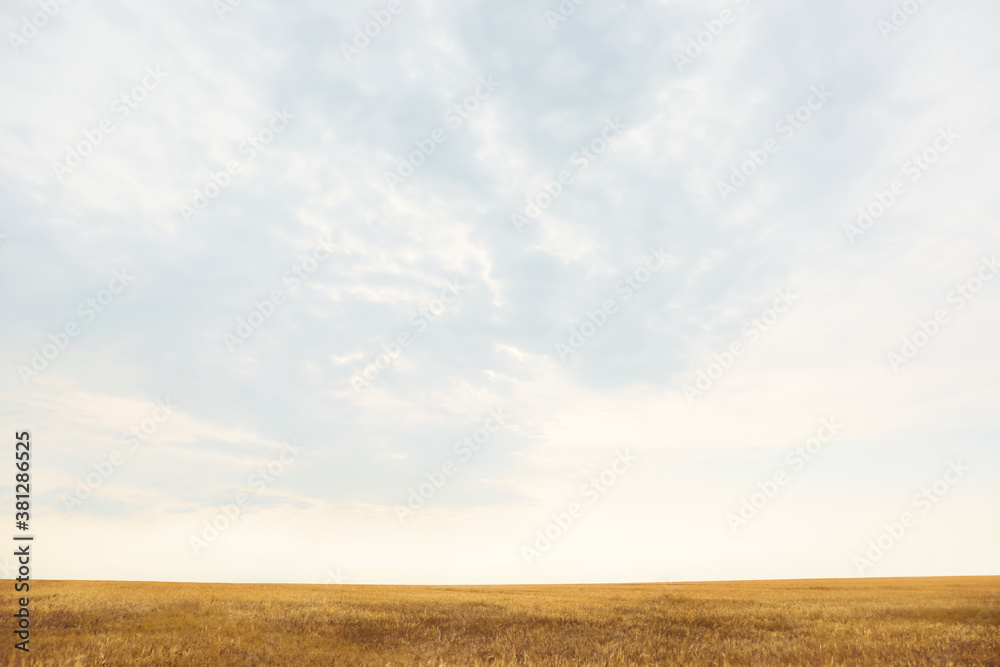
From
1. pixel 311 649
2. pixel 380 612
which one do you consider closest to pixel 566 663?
pixel 311 649

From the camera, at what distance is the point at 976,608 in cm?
2677

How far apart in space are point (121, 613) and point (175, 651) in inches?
296

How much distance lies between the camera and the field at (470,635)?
12823 millimetres

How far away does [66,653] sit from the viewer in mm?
11562

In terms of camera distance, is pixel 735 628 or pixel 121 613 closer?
pixel 121 613

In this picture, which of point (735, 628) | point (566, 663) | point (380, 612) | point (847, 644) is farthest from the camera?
point (380, 612)

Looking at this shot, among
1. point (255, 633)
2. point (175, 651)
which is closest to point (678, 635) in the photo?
point (255, 633)

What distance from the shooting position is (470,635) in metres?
17.3

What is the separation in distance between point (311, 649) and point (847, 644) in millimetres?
14070

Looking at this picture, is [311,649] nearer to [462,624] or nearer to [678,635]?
[462,624]

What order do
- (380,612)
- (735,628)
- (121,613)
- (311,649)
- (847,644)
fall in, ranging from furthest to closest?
(380,612), (735,628), (121,613), (847,644), (311,649)

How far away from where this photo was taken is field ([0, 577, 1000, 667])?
12823 mm

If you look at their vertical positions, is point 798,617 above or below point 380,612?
below

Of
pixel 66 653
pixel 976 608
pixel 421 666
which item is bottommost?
pixel 976 608
